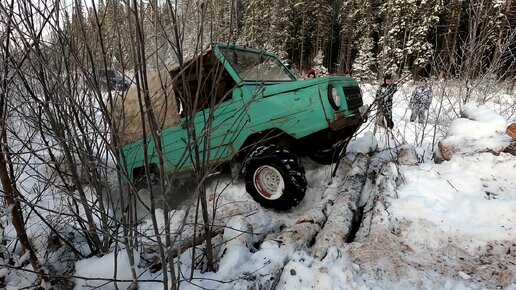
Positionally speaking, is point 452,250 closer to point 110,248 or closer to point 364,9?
point 110,248

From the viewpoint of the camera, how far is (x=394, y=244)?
266 centimetres

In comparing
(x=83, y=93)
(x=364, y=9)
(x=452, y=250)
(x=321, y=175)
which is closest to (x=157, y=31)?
(x=83, y=93)

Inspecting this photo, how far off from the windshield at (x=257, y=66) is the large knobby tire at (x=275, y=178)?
1037 millimetres

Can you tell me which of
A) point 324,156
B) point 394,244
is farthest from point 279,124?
point 394,244

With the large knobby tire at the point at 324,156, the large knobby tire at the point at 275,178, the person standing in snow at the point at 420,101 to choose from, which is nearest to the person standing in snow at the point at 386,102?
the large knobby tire at the point at 324,156

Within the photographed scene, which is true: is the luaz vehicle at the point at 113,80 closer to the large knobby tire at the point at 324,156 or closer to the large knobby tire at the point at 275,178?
the large knobby tire at the point at 275,178

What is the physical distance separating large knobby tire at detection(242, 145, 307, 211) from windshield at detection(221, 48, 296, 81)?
104 centimetres

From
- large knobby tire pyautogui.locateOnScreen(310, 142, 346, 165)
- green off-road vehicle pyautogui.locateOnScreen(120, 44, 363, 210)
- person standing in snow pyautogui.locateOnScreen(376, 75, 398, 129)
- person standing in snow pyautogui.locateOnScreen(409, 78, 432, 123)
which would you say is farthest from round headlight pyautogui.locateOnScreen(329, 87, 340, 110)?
person standing in snow pyautogui.locateOnScreen(409, 78, 432, 123)

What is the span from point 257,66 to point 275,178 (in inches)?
66.1

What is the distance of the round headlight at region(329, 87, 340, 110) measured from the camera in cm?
372

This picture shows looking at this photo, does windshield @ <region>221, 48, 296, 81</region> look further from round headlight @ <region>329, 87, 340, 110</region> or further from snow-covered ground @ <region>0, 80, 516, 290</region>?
snow-covered ground @ <region>0, 80, 516, 290</region>

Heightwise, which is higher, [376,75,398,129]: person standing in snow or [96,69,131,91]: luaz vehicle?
[96,69,131,91]: luaz vehicle

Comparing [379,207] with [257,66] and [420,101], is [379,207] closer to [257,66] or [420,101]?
[257,66]

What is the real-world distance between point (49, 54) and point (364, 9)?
3578cm
